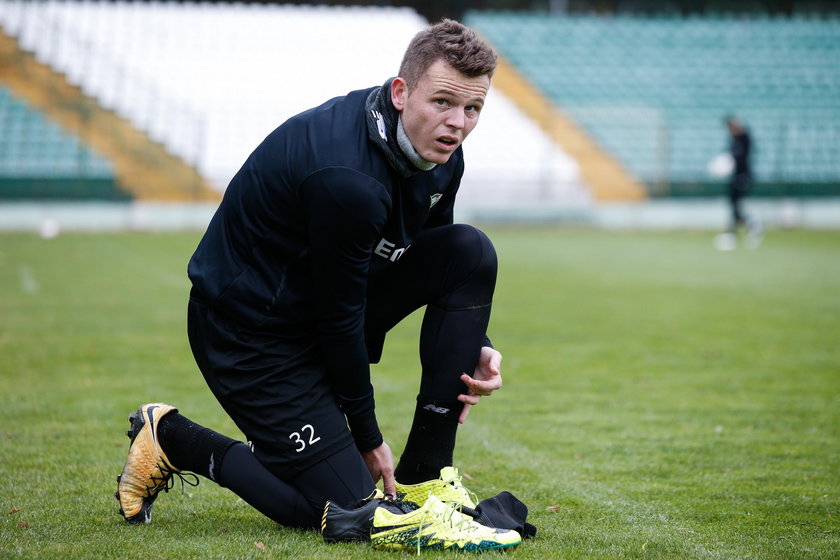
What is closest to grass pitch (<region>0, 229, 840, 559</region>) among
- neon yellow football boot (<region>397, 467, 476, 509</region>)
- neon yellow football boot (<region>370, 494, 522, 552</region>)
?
neon yellow football boot (<region>370, 494, 522, 552</region>)

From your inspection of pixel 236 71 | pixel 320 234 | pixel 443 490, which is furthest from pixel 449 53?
pixel 236 71

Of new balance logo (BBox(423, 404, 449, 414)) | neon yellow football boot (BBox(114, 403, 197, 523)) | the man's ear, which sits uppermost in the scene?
the man's ear

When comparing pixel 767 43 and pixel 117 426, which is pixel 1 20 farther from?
pixel 117 426

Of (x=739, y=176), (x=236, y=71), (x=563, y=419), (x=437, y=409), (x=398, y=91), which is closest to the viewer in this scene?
(x=398, y=91)

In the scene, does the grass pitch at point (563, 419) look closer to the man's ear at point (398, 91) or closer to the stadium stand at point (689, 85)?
the man's ear at point (398, 91)

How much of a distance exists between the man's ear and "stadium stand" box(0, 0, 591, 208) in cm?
2108

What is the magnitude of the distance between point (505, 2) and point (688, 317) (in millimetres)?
25395

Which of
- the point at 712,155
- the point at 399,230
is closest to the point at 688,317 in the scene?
the point at 399,230

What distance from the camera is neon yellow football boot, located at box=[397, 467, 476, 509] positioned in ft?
10.9

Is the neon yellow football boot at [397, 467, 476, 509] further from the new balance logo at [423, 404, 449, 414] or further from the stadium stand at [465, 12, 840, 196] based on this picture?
the stadium stand at [465, 12, 840, 196]

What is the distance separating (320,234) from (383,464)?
812 millimetres

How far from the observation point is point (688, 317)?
918cm

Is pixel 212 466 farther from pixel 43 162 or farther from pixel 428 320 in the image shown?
pixel 43 162

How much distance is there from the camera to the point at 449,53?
2947mm
